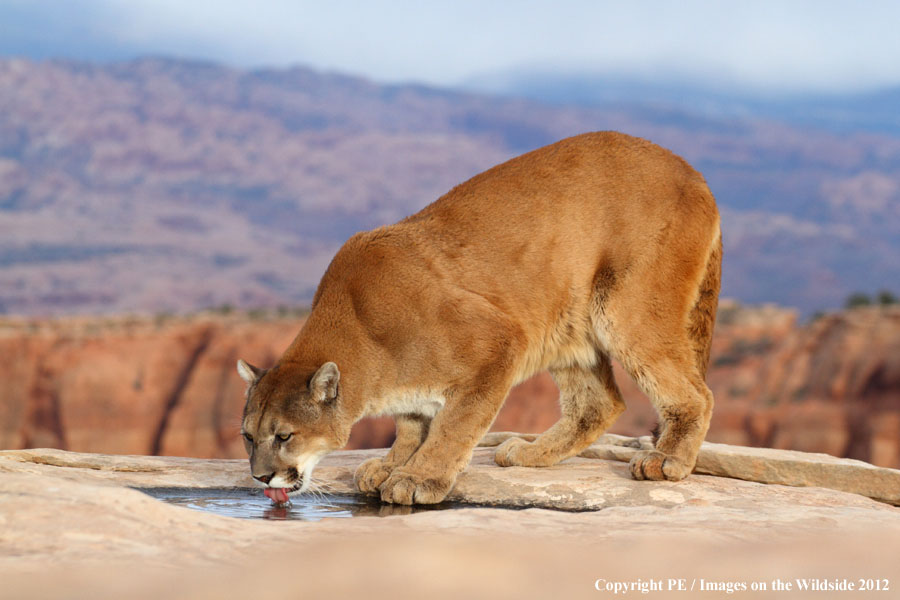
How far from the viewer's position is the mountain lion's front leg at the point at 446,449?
240 inches

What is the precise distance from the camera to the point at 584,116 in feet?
643

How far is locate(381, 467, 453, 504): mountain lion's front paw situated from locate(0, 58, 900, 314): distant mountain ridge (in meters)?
83.9

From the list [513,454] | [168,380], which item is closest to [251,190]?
[168,380]

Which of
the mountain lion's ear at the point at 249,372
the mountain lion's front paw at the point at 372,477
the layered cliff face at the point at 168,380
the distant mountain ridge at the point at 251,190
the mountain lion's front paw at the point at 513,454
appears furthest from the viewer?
the distant mountain ridge at the point at 251,190

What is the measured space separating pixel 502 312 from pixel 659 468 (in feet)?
4.61

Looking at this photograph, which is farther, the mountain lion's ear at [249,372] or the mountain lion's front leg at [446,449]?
the mountain lion's ear at [249,372]

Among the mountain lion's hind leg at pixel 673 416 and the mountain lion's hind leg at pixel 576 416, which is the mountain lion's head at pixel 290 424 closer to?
the mountain lion's hind leg at pixel 576 416

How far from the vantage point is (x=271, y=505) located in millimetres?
6121

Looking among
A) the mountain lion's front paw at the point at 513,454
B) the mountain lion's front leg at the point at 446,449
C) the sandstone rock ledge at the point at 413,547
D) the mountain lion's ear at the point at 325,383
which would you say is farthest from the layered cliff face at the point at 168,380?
the sandstone rock ledge at the point at 413,547

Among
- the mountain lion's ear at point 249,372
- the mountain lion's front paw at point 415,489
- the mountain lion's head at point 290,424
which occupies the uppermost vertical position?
the mountain lion's ear at point 249,372

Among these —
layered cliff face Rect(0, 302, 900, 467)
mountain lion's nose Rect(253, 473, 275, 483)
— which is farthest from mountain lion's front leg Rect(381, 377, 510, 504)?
layered cliff face Rect(0, 302, 900, 467)

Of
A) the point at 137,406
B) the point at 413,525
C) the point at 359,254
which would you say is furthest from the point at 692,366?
the point at 137,406

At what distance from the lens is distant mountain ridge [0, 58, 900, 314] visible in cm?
9644

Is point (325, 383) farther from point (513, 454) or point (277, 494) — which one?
point (513, 454)
